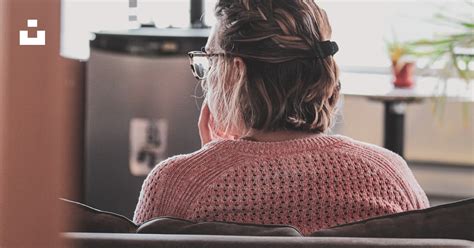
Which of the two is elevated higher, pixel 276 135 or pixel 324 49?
pixel 324 49

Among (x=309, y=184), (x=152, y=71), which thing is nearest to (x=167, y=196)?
(x=309, y=184)

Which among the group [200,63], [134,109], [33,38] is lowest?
[134,109]

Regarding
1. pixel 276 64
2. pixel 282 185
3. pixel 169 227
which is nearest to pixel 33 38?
pixel 169 227

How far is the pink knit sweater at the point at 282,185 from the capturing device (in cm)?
131

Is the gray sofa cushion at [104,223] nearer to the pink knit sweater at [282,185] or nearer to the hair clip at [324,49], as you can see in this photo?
the pink knit sweater at [282,185]

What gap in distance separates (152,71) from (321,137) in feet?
6.58

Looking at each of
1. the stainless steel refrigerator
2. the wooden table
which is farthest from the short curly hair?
the wooden table

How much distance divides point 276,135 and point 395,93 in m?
2.38

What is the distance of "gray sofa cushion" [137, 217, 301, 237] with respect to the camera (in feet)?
3.55

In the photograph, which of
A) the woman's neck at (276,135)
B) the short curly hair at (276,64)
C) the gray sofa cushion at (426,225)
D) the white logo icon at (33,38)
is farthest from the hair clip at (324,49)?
the white logo icon at (33,38)

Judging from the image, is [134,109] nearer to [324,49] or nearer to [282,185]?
[324,49]

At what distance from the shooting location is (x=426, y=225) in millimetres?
1119

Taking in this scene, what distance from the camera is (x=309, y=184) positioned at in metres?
1.32

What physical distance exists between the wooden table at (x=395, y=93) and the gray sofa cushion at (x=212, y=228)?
2639mm
